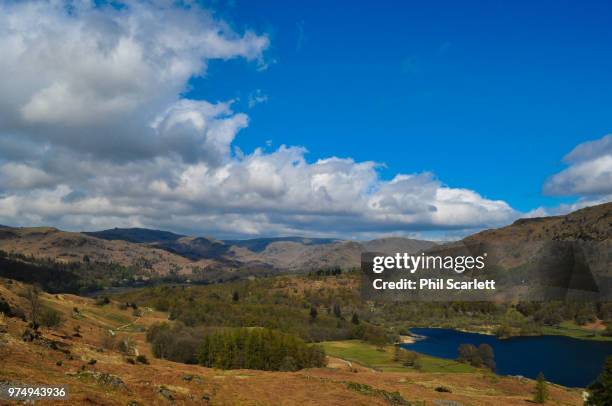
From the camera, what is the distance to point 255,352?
453 ft

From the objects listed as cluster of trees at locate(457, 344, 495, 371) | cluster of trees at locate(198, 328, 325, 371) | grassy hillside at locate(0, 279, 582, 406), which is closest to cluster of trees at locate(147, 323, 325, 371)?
cluster of trees at locate(198, 328, 325, 371)

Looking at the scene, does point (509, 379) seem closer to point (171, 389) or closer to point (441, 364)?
point (441, 364)

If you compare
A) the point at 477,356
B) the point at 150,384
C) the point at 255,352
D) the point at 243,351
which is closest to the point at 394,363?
the point at 477,356

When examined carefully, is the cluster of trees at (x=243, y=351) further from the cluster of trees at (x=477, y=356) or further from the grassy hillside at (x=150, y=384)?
the cluster of trees at (x=477, y=356)

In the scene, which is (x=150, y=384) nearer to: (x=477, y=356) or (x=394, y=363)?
(x=394, y=363)

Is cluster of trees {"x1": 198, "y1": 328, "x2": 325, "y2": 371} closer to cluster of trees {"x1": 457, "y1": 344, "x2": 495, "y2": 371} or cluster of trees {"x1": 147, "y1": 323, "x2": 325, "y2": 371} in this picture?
cluster of trees {"x1": 147, "y1": 323, "x2": 325, "y2": 371}

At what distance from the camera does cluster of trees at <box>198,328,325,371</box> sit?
136625mm

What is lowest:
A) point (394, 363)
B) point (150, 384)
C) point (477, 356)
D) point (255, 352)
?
point (394, 363)

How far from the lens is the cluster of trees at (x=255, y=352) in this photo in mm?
136625

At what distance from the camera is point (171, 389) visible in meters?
49.8

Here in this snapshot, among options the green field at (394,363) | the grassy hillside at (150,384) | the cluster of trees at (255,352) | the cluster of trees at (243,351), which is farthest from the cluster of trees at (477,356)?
the grassy hillside at (150,384)

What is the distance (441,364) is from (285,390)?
131 meters

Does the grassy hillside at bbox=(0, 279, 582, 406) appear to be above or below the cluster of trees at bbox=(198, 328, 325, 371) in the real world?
above

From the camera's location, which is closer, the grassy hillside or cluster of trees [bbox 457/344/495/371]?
the grassy hillside
